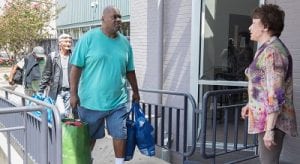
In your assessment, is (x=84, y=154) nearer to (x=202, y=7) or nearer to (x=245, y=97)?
(x=245, y=97)

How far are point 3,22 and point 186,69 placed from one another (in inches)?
504

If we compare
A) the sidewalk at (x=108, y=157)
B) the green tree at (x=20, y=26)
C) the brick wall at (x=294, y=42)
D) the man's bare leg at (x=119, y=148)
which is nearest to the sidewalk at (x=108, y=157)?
the sidewalk at (x=108, y=157)

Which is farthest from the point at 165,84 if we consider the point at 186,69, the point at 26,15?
the point at 26,15

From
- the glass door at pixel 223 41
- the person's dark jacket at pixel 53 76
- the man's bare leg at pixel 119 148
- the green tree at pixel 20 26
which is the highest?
the green tree at pixel 20 26

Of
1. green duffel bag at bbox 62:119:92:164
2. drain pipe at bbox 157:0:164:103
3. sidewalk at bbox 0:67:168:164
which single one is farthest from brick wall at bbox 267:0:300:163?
green duffel bag at bbox 62:119:92:164

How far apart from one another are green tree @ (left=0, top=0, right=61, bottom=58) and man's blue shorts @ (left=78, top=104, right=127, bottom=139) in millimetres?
→ 12721

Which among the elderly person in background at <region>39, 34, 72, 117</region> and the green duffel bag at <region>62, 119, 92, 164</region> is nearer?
the green duffel bag at <region>62, 119, 92, 164</region>

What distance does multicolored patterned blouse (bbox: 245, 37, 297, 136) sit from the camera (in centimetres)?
272

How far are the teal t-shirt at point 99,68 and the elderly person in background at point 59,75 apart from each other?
1392 millimetres

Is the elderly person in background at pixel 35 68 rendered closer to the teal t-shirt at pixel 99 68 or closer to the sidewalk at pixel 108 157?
the sidewalk at pixel 108 157

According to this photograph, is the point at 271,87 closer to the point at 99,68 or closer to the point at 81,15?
the point at 99,68

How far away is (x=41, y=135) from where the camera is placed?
10.9ft

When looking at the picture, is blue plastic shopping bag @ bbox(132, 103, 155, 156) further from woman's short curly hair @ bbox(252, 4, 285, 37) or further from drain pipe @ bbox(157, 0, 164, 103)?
drain pipe @ bbox(157, 0, 164, 103)

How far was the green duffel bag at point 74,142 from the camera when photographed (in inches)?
Answer: 147
